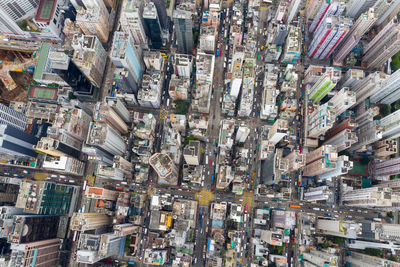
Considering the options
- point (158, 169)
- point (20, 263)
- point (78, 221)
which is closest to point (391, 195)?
point (158, 169)

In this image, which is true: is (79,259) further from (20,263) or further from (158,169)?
(158,169)

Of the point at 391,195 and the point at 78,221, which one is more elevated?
the point at 391,195

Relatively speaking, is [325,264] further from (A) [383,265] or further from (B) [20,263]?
(B) [20,263]

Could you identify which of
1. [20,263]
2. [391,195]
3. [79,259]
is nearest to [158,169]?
[79,259]

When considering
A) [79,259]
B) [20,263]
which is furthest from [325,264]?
[20,263]

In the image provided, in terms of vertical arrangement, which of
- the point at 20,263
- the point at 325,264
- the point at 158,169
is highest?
the point at 158,169

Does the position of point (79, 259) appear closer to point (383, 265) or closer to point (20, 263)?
point (20, 263)

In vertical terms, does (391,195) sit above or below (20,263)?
above

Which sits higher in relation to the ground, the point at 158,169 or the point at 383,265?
the point at 158,169
